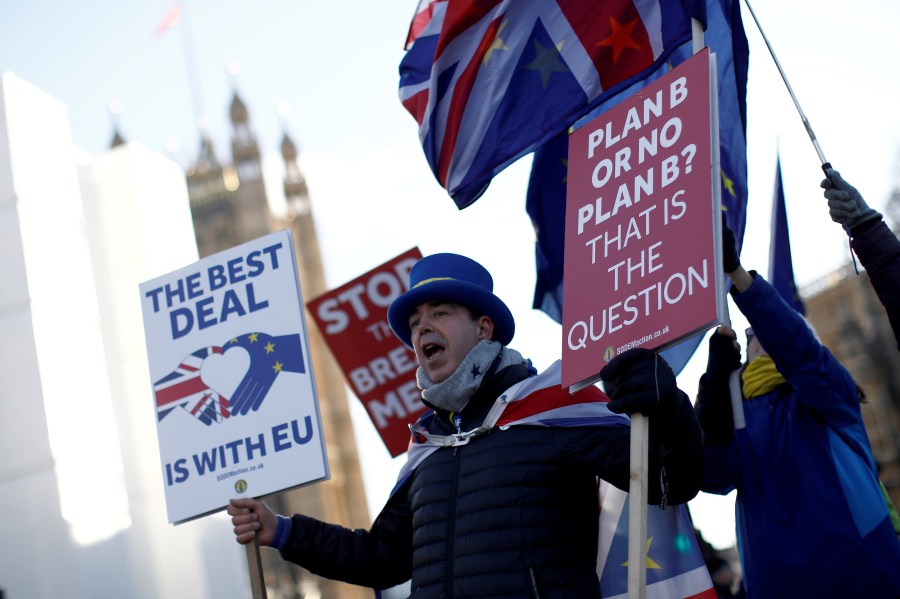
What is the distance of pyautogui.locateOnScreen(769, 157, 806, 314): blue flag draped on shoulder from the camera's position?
500 centimetres

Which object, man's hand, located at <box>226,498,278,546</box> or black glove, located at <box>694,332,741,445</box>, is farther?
black glove, located at <box>694,332,741,445</box>

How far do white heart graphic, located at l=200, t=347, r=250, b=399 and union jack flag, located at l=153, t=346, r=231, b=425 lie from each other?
0.06 ft

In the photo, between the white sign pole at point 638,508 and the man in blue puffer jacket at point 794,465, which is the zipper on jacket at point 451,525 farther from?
the man in blue puffer jacket at point 794,465

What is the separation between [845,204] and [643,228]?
0.74m

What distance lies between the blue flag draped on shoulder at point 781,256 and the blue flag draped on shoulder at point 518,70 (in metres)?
1.08

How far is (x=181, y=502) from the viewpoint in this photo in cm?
408

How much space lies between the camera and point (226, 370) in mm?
4191

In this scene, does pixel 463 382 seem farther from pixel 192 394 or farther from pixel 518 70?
pixel 518 70

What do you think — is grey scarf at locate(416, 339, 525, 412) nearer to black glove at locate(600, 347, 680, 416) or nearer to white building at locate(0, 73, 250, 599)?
black glove at locate(600, 347, 680, 416)

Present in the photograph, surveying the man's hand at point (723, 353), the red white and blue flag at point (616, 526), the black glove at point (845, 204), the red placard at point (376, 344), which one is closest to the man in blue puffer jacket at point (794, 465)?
the man's hand at point (723, 353)

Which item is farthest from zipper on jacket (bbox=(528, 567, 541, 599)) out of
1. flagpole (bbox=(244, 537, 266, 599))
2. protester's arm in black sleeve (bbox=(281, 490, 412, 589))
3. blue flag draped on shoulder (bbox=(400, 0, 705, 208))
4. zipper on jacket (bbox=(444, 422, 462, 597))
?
blue flag draped on shoulder (bbox=(400, 0, 705, 208))

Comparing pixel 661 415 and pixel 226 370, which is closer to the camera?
pixel 661 415

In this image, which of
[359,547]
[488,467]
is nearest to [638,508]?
[488,467]

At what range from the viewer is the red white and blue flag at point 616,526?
338cm
